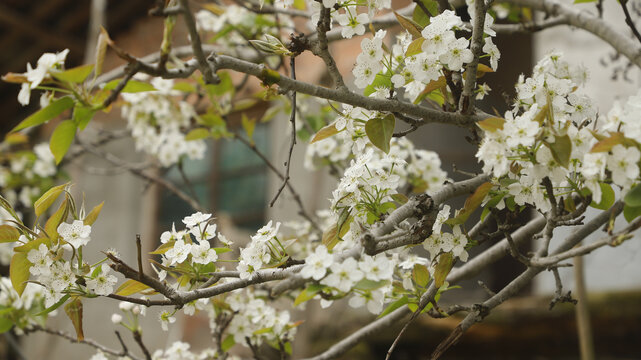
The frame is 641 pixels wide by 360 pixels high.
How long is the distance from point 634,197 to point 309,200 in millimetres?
2831

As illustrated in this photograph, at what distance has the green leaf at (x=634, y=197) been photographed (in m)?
0.67

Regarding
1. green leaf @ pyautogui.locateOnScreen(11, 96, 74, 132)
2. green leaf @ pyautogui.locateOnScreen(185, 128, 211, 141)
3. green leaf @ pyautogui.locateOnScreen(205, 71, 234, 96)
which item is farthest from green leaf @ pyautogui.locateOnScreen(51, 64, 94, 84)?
green leaf @ pyautogui.locateOnScreen(185, 128, 211, 141)

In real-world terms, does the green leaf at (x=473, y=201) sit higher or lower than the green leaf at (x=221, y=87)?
lower

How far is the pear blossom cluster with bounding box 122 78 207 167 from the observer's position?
1.96m

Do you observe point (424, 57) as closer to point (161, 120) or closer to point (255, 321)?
point (255, 321)

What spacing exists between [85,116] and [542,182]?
0.59 metres

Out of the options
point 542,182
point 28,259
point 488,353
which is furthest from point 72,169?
point 542,182

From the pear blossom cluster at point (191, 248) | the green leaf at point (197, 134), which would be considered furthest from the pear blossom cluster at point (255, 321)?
the green leaf at point (197, 134)

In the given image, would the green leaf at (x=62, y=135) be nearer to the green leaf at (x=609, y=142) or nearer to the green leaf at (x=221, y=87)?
the green leaf at (x=609, y=142)

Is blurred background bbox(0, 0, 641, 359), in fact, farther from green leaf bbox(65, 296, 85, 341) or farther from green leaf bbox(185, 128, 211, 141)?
green leaf bbox(65, 296, 85, 341)

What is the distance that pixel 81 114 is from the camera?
779mm

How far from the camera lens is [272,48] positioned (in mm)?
831

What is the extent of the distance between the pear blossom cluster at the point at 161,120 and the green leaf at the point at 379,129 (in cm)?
118

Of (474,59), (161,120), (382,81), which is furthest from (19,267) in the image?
(161,120)
